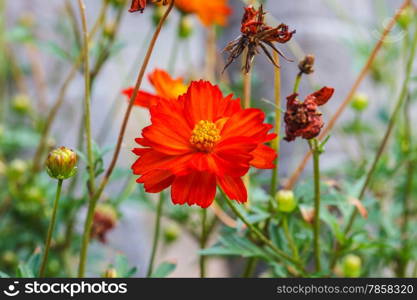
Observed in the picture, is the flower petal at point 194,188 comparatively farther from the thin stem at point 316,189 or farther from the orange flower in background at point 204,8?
the orange flower in background at point 204,8

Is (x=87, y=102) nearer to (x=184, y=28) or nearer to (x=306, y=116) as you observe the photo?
(x=306, y=116)

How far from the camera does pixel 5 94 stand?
111 centimetres

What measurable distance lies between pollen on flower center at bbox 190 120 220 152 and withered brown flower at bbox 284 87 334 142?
48 mm

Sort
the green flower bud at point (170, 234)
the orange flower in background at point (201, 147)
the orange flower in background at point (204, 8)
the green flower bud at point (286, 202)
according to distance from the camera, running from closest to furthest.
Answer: the orange flower in background at point (201, 147) → the green flower bud at point (286, 202) → the orange flower in background at point (204, 8) → the green flower bud at point (170, 234)

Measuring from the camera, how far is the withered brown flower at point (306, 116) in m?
0.38

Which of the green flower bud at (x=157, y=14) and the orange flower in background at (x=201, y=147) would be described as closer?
the orange flower in background at (x=201, y=147)

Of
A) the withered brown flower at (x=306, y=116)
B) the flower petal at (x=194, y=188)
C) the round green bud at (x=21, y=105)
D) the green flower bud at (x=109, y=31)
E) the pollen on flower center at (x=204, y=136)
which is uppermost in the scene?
the round green bud at (x=21, y=105)

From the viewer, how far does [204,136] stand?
37 cm

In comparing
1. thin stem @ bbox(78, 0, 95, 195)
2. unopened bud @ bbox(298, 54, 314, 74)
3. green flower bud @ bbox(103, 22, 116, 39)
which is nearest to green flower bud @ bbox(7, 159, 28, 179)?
green flower bud @ bbox(103, 22, 116, 39)

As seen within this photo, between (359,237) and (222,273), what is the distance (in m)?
0.58

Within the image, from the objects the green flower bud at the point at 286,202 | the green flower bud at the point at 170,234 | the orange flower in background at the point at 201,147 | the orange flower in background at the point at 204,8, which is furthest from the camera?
the green flower bud at the point at 170,234

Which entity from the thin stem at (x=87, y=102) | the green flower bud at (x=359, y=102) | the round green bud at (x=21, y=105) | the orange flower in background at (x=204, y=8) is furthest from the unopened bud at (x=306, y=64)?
the round green bud at (x=21, y=105)

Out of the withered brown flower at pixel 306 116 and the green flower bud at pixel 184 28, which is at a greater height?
the green flower bud at pixel 184 28

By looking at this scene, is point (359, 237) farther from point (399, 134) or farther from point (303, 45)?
point (303, 45)
